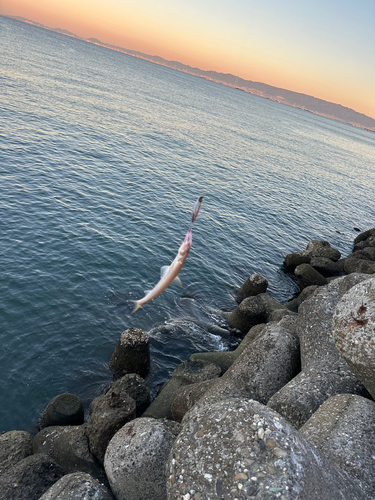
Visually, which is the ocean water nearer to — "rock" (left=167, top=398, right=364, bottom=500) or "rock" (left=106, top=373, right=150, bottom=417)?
"rock" (left=106, top=373, right=150, bottom=417)

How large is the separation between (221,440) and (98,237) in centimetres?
1910

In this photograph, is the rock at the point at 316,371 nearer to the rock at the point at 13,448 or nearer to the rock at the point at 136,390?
the rock at the point at 136,390

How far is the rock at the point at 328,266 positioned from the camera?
81.6 ft

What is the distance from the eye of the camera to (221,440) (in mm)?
5367

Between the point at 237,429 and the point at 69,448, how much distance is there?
6.55 metres

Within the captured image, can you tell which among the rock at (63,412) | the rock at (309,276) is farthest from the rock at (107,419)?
the rock at (309,276)

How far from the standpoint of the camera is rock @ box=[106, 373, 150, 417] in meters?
11.6

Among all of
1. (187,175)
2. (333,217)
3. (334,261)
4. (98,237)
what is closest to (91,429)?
(98,237)

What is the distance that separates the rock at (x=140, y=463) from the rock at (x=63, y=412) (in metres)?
3.60

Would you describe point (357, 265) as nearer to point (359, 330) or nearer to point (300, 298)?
point (300, 298)

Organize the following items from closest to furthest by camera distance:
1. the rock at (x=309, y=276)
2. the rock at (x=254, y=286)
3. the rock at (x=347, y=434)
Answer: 1. the rock at (x=347, y=434)
2. the rock at (x=254, y=286)
3. the rock at (x=309, y=276)

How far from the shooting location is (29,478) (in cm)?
796

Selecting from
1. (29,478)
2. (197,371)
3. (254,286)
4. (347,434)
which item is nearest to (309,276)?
(254,286)

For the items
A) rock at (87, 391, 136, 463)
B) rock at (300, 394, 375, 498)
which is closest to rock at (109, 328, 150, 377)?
rock at (87, 391, 136, 463)
